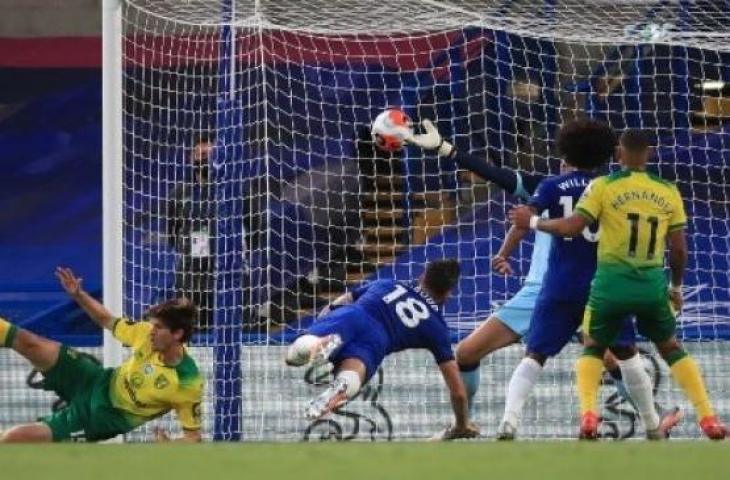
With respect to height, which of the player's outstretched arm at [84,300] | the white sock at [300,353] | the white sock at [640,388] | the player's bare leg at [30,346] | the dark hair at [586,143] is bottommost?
the white sock at [640,388]

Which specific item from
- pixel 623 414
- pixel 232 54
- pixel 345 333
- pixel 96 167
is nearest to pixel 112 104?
pixel 232 54

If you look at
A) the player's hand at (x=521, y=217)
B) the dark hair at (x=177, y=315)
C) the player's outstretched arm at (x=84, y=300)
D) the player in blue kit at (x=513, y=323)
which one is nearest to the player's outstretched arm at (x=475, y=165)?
the player in blue kit at (x=513, y=323)

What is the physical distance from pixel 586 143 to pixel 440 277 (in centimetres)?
131

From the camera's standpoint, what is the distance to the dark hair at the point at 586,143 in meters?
8.52

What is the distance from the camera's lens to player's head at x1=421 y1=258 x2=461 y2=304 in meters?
9.47

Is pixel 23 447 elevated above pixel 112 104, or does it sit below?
below

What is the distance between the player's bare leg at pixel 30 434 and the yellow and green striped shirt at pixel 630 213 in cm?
303

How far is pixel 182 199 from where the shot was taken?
12.8 m

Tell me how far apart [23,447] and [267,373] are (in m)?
5.22

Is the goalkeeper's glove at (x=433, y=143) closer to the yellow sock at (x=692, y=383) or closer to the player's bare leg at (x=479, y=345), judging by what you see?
the player's bare leg at (x=479, y=345)

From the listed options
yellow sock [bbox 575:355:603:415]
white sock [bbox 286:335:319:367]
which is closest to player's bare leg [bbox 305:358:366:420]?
white sock [bbox 286:335:319:367]

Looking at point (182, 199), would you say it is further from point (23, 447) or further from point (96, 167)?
point (23, 447)

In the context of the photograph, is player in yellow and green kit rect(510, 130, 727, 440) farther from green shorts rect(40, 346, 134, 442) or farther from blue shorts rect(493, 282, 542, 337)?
green shorts rect(40, 346, 134, 442)

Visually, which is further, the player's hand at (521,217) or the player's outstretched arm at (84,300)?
the player's outstretched arm at (84,300)
